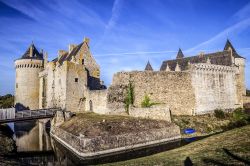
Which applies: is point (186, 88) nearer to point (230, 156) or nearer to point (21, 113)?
point (21, 113)

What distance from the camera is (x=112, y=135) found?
18734 millimetres

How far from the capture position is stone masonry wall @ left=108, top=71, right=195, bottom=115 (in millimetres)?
27219

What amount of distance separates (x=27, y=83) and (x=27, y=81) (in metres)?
0.33

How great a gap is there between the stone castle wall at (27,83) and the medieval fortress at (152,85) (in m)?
2.59

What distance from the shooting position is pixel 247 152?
10461mm

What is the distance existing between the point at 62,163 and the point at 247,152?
36.9ft

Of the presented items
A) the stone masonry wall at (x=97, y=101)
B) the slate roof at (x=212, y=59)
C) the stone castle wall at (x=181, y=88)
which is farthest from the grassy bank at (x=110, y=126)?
the slate roof at (x=212, y=59)

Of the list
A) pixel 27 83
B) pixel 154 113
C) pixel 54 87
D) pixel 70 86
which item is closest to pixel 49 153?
pixel 70 86

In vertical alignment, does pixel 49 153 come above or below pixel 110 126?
below

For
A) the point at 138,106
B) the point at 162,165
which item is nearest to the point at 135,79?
the point at 138,106

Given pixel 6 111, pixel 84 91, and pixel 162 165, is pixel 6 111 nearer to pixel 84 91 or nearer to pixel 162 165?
pixel 84 91

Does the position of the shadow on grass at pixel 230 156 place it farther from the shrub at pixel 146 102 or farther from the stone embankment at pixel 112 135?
the shrub at pixel 146 102

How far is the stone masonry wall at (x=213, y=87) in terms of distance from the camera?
97.5 ft

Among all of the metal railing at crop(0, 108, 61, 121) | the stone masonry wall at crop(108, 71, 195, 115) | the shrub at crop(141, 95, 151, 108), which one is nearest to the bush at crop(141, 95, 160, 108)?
the shrub at crop(141, 95, 151, 108)
